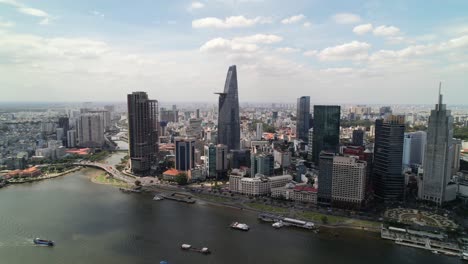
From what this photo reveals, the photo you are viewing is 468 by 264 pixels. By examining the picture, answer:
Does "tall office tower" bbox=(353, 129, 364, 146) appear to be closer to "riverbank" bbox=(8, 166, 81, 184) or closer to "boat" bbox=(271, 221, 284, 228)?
"boat" bbox=(271, 221, 284, 228)

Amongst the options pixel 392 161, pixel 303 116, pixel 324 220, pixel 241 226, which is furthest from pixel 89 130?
pixel 392 161

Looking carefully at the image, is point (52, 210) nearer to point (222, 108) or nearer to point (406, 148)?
point (222, 108)

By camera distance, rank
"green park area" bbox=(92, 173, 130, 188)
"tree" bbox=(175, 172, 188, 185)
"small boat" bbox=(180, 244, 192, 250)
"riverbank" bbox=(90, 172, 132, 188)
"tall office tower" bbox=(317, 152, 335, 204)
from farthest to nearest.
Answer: "green park area" bbox=(92, 173, 130, 188), "riverbank" bbox=(90, 172, 132, 188), "tree" bbox=(175, 172, 188, 185), "tall office tower" bbox=(317, 152, 335, 204), "small boat" bbox=(180, 244, 192, 250)

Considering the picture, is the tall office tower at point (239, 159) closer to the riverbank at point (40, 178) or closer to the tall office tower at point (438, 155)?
the tall office tower at point (438, 155)

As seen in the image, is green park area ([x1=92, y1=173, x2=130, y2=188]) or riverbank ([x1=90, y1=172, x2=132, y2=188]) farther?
green park area ([x1=92, y1=173, x2=130, y2=188])

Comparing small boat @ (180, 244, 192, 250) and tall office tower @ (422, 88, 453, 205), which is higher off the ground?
tall office tower @ (422, 88, 453, 205)

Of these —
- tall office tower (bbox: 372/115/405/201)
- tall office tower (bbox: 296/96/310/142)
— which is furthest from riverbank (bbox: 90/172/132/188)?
tall office tower (bbox: 296/96/310/142)

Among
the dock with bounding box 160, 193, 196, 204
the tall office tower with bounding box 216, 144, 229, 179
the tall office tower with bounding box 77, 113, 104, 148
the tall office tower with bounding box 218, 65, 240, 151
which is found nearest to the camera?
the dock with bounding box 160, 193, 196, 204

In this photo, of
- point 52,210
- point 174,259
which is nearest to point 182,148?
point 52,210
